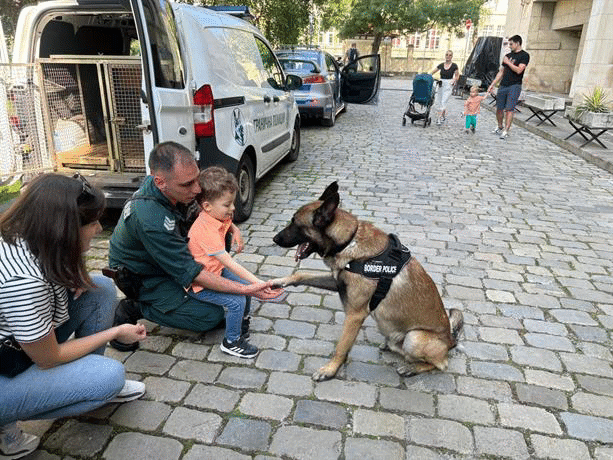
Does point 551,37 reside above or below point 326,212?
above

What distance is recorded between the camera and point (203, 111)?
436 cm

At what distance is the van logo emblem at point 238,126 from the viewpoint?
5.02m

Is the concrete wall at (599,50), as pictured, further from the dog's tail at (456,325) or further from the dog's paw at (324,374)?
the dog's paw at (324,374)

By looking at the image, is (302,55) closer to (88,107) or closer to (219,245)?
(88,107)

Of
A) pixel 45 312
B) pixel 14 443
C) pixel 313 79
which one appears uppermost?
pixel 313 79

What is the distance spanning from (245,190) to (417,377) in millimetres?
3498

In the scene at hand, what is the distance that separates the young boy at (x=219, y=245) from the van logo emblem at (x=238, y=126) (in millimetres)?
2209

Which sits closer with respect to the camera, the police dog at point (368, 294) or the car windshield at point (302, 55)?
the police dog at point (368, 294)

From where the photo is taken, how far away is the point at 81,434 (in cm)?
233

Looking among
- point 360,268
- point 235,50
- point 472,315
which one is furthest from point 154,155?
point 235,50

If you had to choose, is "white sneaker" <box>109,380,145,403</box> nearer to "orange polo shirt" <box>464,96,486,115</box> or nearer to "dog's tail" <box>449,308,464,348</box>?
"dog's tail" <box>449,308,464,348</box>

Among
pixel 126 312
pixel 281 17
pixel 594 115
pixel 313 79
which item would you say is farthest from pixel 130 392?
pixel 281 17

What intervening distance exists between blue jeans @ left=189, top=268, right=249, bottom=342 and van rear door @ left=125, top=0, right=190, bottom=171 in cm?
173

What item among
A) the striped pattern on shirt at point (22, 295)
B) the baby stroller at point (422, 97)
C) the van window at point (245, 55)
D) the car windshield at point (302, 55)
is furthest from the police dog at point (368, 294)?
the baby stroller at point (422, 97)
